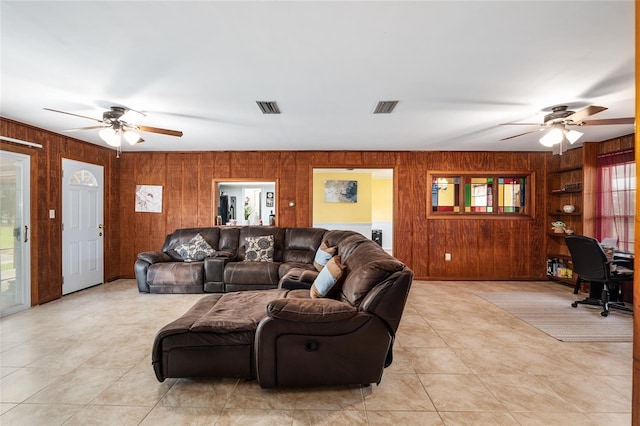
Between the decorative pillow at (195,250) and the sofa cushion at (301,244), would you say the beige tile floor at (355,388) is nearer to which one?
the decorative pillow at (195,250)

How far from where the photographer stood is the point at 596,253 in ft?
12.3

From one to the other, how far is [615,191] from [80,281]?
8.35 metres

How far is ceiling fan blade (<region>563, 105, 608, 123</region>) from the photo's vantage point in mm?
2695

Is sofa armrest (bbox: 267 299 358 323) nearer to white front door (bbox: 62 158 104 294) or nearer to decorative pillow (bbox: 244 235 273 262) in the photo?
decorative pillow (bbox: 244 235 273 262)

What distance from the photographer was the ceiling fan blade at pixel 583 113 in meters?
2.69

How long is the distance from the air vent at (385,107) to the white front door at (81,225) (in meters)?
4.61

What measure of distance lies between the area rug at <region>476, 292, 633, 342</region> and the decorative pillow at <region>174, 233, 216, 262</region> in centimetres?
441

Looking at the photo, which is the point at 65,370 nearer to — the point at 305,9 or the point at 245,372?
the point at 245,372

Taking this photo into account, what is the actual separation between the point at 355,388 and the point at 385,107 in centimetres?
268

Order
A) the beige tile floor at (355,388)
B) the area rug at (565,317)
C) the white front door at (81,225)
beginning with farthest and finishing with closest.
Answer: the white front door at (81,225) → the area rug at (565,317) → the beige tile floor at (355,388)

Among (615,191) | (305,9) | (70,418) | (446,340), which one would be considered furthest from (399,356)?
(615,191)

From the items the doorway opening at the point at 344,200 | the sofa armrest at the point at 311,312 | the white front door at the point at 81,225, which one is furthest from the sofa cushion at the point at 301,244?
the white front door at the point at 81,225

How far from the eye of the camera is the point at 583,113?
2.87 metres

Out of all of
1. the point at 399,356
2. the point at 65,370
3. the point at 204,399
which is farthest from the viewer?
the point at 399,356
